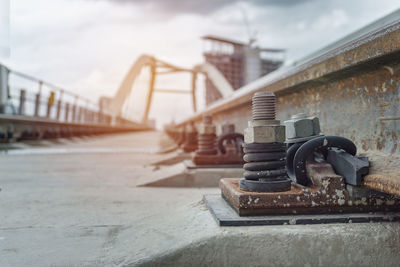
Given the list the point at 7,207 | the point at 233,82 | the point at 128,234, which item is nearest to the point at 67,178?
the point at 7,207

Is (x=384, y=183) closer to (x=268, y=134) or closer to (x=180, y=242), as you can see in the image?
(x=268, y=134)

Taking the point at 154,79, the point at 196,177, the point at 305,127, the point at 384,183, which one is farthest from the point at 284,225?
the point at 154,79

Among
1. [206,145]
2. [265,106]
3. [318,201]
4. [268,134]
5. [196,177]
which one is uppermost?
[265,106]

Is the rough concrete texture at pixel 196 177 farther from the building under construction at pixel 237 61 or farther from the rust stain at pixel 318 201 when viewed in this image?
the building under construction at pixel 237 61

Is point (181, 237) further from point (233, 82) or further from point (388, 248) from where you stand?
point (233, 82)

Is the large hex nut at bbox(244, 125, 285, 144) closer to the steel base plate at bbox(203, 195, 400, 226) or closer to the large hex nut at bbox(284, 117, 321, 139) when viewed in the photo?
the large hex nut at bbox(284, 117, 321, 139)

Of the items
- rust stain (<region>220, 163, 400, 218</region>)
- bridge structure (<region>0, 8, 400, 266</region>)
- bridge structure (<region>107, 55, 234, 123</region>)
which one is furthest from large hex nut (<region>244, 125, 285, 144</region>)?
bridge structure (<region>107, 55, 234, 123</region>)

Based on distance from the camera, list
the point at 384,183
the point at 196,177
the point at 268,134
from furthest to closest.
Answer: the point at 196,177
the point at 268,134
the point at 384,183

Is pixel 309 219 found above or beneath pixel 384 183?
beneath

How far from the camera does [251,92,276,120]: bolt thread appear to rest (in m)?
1.52

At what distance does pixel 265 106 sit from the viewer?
1526 mm

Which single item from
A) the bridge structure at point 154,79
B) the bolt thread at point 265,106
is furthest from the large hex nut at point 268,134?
the bridge structure at point 154,79

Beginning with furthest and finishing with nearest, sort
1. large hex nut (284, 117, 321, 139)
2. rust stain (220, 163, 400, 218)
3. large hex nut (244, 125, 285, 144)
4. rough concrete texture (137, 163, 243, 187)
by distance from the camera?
rough concrete texture (137, 163, 243, 187), large hex nut (284, 117, 321, 139), large hex nut (244, 125, 285, 144), rust stain (220, 163, 400, 218)

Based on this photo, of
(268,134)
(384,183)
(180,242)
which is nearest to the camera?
(384,183)
